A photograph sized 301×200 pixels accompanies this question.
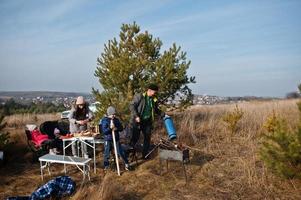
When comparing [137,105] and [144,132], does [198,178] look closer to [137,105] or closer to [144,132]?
[144,132]

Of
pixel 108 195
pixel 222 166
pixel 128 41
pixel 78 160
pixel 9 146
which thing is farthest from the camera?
pixel 128 41

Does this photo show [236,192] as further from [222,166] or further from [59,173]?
[59,173]

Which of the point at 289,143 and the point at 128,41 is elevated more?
the point at 128,41

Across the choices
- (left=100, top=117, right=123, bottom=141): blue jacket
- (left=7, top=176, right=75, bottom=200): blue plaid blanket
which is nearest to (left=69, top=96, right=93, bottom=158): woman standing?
(left=100, top=117, right=123, bottom=141): blue jacket

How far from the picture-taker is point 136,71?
29.7 feet

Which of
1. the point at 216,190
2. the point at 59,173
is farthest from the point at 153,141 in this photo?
the point at 216,190

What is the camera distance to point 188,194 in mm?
5547

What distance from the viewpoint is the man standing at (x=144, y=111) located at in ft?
24.2

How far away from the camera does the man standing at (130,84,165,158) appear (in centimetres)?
737

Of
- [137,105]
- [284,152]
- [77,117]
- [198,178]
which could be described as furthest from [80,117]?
[284,152]

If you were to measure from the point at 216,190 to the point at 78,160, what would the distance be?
8.91 feet

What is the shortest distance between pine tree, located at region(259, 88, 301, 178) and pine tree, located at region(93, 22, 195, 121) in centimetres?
397

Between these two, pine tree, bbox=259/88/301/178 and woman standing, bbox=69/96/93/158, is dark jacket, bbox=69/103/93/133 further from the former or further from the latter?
pine tree, bbox=259/88/301/178

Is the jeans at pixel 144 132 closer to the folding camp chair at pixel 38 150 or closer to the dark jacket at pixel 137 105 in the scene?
the dark jacket at pixel 137 105
